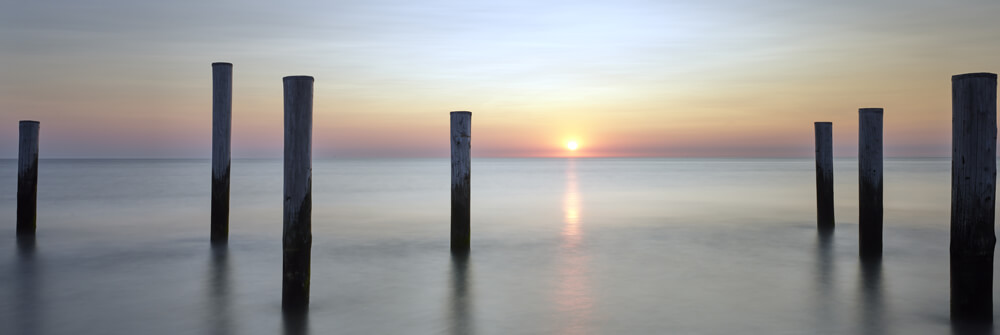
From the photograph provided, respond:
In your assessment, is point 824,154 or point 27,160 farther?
point 824,154

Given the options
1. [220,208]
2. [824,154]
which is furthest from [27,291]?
[824,154]

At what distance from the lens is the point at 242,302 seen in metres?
6.41

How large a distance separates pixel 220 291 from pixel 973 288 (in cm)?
731

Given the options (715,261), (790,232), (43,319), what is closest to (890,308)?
(715,261)

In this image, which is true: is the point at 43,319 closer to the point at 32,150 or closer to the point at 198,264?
the point at 198,264

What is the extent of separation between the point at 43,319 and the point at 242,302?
1.70m

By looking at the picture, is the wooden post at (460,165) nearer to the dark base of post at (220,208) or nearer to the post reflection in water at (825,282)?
the dark base of post at (220,208)

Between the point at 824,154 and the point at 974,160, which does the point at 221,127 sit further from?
the point at 824,154

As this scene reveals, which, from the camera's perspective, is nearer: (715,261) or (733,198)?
(715,261)

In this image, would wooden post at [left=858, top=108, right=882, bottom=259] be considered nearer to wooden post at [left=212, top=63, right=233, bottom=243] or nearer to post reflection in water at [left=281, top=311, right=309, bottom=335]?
post reflection in water at [left=281, top=311, right=309, bottom=335]

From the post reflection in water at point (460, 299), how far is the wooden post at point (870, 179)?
17.3 ft

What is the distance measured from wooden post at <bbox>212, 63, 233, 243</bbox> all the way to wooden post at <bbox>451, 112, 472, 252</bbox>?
3.56 m

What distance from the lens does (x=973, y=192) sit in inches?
197

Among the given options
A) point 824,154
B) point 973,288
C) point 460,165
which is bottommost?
point 973,288
